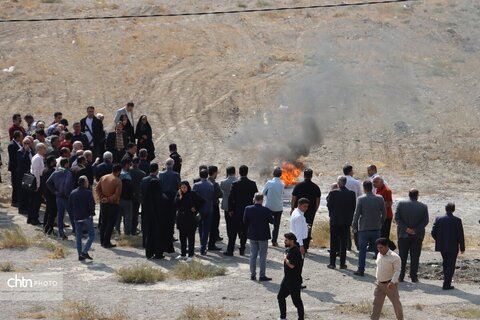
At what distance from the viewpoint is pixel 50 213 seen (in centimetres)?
1928

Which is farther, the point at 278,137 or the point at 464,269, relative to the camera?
the point at 278,137

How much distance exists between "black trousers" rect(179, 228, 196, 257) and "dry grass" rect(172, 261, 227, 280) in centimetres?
70

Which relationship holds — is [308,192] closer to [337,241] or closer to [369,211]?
[337,241]

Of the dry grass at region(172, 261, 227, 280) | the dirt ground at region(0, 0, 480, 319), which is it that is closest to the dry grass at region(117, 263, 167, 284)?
the dry grass at region(172, 261, 227, 280)

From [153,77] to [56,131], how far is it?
1796 centimetres

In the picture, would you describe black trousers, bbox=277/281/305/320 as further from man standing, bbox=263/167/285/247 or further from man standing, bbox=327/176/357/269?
man standing, bbox=263/167/285/247

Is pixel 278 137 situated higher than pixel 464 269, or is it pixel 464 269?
pixel 278 137

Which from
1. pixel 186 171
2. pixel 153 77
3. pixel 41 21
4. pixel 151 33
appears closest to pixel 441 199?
pixel 186 171

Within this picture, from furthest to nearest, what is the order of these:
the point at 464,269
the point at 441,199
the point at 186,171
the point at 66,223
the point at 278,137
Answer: the point at 278,137 < the point at 186,171 < the point at 441,199 < the point at 66,223 < the point at 464,269

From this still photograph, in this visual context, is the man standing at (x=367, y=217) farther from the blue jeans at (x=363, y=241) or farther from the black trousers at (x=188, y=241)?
the black trousers at (x=188, y=241)

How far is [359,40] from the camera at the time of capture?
43906mm

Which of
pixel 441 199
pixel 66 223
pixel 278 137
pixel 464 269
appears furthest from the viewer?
pixel 278 137

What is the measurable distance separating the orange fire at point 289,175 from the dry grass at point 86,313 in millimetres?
11493

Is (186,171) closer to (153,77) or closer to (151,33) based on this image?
(153,77)
